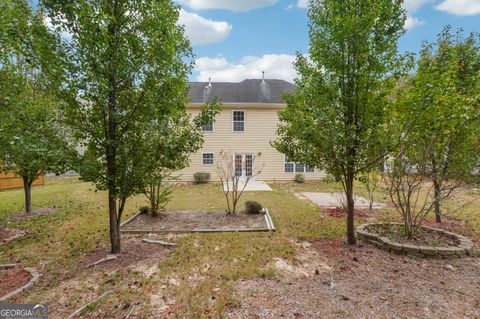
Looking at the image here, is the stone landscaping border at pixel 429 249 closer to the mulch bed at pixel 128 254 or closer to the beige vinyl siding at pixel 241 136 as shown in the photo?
the mulch bed at pixel 128 254

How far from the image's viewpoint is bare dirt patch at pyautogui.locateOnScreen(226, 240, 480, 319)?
2.79 metres

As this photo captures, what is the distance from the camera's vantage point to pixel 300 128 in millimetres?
4801

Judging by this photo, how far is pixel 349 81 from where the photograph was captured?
15.2 ft

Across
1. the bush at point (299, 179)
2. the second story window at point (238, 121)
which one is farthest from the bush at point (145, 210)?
the bush at point (299, 179)

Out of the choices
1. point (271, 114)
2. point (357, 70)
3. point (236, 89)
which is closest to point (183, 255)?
point (357, 70)

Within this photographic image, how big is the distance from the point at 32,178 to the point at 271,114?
1224 cm

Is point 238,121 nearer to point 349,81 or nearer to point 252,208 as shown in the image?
point 252,208

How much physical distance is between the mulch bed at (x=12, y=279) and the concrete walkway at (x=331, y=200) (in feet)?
27.0

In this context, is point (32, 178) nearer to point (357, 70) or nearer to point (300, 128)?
point (300, 128)

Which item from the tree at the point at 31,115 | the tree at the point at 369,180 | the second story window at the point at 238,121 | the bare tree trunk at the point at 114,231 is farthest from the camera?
the second story window at the point at 238,121

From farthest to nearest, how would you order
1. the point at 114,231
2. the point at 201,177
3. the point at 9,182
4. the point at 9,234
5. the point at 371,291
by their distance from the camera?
the point at 201,177 → the point at 9,182 → the point at 9,234 → the point at 114,231 → the point at 371,291

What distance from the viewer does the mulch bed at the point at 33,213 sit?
7.44 m

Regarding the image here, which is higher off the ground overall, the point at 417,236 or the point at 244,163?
the point at 244,163

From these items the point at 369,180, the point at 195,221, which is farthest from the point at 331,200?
the point at 195,221
